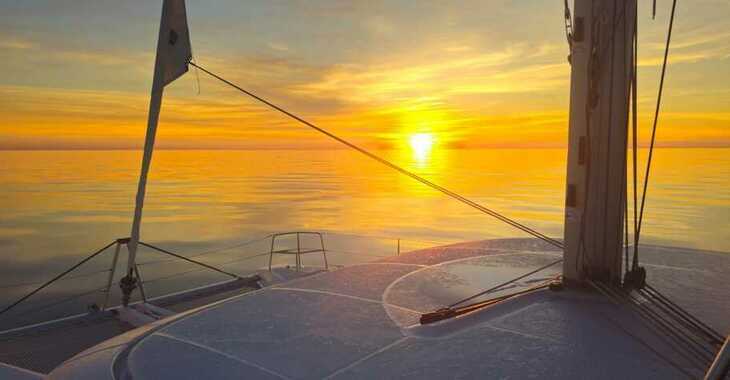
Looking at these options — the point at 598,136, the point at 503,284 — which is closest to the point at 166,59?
the point at 503,284

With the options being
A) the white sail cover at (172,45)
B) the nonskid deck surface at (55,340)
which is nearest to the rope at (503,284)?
the white sail cover at (172,45)

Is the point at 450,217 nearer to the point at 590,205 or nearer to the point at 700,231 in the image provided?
the point at 700,231

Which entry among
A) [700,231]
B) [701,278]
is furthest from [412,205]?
[701,278]

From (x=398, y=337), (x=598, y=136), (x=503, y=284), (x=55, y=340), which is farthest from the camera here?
(x=55, y=340)

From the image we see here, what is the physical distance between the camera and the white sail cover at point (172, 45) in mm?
5645

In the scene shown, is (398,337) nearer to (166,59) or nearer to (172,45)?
(166,59)

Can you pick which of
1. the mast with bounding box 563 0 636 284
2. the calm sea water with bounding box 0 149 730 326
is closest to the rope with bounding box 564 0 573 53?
the mast with bounding box 563 0 636 284

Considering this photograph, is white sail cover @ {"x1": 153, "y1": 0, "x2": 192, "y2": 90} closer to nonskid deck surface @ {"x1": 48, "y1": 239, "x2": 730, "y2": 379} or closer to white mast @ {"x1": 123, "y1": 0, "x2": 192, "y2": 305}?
white mast @ {"x1": 123, "y1": 0, "x2": 192, "y2": 305}

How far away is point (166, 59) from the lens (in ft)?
18.7

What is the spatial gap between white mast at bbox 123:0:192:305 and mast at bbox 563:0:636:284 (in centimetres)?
420

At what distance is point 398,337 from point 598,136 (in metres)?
2.51

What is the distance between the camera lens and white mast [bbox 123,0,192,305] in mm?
5531

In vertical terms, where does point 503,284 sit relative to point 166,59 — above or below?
below

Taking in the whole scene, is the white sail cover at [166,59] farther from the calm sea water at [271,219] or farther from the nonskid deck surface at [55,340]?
the calm sea water at [271,219]
